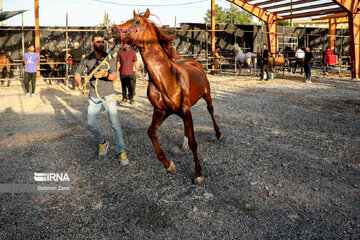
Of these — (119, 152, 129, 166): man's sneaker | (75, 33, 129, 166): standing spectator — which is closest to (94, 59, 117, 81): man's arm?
(75, 33, 129, 166): standing spectator

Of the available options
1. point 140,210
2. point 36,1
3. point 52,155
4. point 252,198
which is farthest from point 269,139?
point 36,1

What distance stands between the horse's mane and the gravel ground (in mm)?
1651

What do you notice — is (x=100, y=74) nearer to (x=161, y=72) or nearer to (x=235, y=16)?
(x=161, y=72)

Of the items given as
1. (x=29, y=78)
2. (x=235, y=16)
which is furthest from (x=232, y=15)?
(x=29, y=78)

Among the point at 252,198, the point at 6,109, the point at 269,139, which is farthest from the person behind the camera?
the point at 6,109

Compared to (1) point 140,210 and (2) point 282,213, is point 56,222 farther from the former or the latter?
(2) point 282,213

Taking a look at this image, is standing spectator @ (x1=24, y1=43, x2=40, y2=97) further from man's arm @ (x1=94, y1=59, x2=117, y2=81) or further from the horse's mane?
the horse's mane

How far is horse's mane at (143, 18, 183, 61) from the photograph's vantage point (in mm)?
3504

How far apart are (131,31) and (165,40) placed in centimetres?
54

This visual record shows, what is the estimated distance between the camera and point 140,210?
301cm

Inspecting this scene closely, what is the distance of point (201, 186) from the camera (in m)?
3.57

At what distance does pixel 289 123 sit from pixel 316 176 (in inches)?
117

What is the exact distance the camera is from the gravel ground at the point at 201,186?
2.70 m

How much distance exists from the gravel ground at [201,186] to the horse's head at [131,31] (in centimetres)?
180
